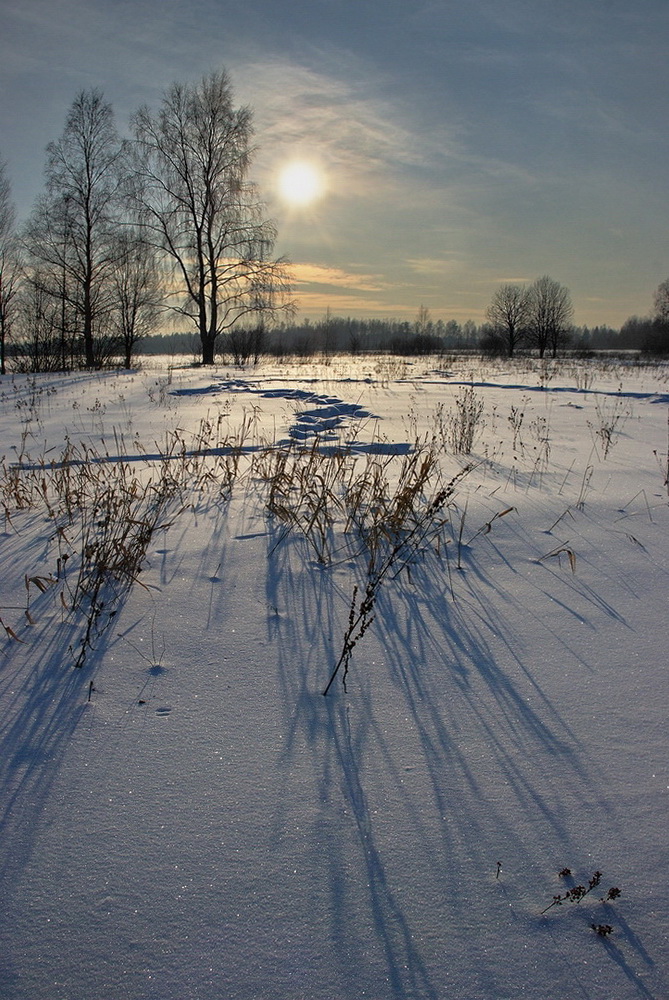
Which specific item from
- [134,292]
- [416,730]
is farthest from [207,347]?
[416,730]

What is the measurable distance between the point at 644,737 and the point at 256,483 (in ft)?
9.84

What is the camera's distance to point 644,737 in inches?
61.0

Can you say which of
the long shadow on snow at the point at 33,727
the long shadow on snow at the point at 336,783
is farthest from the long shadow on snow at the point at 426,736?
the long shadow on snow at the point at 33,727

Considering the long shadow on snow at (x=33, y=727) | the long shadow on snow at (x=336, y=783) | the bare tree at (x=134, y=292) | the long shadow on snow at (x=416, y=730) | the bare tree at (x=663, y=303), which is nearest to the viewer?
the long shadow on snow at (x=336, y=783)

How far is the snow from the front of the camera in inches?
39.7

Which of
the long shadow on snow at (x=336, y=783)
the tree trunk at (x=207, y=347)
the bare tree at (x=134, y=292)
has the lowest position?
the long shadow on snow at (x=336, y=783)

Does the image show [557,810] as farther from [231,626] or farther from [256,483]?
[256,483]

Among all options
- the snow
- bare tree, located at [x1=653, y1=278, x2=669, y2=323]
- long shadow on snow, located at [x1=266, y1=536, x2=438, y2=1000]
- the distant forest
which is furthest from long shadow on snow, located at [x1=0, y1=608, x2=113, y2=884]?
bare tree, located at [x1=653, y1=278, x2=669, y2=323]

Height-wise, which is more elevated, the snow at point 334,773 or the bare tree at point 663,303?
the bare tree at point 663,303

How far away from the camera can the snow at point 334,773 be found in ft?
3.31

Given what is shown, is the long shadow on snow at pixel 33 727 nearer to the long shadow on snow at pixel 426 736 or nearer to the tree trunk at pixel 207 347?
the long shadow on snow at pixel 426 736

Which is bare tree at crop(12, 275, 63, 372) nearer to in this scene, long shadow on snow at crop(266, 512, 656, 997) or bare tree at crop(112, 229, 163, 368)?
bare tree at crop(112, 229, 163, 368)

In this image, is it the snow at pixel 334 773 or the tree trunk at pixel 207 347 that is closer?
the snow at pixel 334 773

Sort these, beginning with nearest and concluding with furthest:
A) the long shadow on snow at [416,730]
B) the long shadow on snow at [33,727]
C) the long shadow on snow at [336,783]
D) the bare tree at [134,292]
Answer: the long shadow on snow at [336,783], the long shadow on snow at [416,730], the long shadow on snow at [33,727], the bare tree at [134,292]
